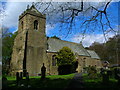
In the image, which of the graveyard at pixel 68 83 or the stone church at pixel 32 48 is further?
the stone church at pixel 32 48

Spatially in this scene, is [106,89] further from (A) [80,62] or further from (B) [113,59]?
(B) [113,59]

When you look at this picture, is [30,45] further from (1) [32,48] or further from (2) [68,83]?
(2) [68,83]

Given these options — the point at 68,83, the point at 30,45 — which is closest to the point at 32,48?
the point at 30,45

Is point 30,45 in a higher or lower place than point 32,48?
higher

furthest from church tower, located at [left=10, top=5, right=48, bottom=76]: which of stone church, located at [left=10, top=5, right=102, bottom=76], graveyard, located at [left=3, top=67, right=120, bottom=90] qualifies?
graveyard, located at [left=3, top=67, right=120, bottom=90]

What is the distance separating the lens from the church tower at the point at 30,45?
76.1ft

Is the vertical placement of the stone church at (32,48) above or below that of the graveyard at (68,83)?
above

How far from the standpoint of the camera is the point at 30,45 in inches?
965

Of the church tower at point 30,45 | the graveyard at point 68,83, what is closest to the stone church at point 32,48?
the church tower at point 30,45

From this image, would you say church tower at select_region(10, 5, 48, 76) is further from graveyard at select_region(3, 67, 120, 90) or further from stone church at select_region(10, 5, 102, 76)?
graveyard at select_region(3, 67, 120, 90)

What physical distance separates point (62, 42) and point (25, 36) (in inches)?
485

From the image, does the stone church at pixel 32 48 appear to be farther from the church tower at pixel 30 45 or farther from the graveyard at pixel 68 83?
the graveyard at pixel 68 83

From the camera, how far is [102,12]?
8664 millimetres

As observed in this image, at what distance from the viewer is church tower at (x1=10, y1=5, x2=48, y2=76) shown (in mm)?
23203
